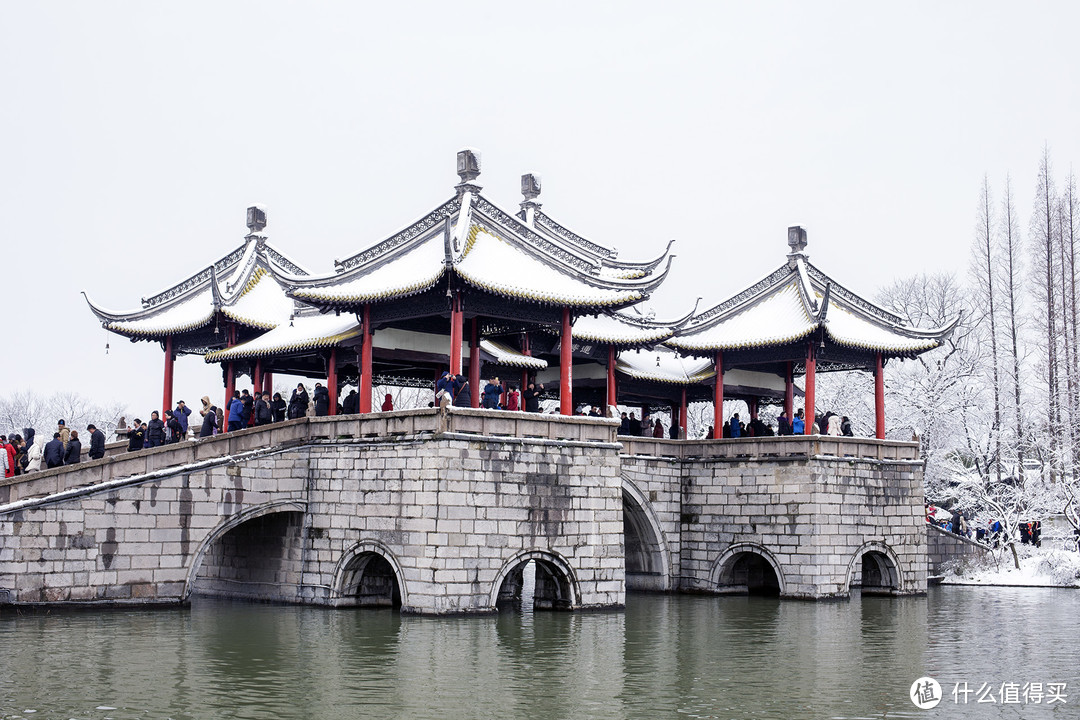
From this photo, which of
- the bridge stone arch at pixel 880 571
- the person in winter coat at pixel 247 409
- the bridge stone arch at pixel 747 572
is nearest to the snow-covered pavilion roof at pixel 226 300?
the person in winter coat at pixel 247 409

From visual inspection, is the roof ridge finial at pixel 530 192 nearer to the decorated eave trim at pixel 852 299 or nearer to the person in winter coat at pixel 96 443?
the decorated eave trim at pixel 852 299

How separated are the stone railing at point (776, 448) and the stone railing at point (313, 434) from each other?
5.21 m

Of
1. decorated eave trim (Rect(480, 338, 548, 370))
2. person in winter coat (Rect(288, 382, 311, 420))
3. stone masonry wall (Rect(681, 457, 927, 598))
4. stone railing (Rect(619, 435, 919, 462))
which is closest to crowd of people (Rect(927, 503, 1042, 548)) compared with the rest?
stone masonry wall (Rect(681, 457, 927, 598))

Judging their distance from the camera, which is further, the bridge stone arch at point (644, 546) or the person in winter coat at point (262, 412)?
the bridge stone arch at point (644, 546)

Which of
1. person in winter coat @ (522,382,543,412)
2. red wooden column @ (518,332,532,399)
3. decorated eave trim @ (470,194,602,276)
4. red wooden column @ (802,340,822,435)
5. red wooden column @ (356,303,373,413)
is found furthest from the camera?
red wooden column @ (802,340,822,435)

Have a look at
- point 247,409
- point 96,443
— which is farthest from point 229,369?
point 96,443

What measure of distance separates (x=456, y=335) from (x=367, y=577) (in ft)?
17.0

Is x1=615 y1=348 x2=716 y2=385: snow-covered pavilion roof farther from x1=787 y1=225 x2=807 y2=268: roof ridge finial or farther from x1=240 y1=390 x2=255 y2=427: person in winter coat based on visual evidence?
x1=240 y1=390 x2=255 y2=427: person in winter coat

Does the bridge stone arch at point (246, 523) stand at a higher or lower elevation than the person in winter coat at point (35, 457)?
lower

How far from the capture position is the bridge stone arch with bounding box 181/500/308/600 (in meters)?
23.2

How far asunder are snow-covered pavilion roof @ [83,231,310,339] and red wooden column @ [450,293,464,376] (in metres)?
8.05
